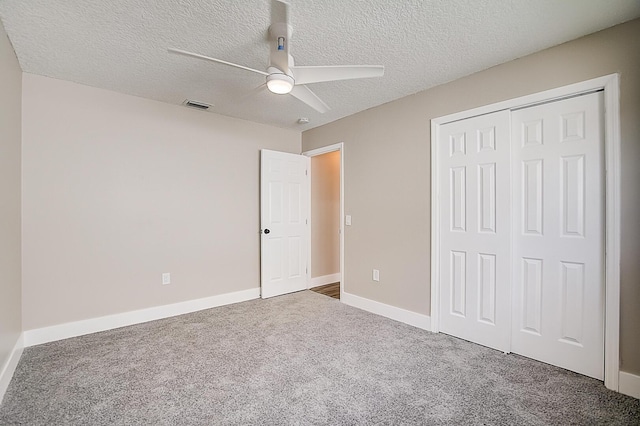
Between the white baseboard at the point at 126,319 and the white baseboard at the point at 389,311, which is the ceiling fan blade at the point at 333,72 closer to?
the white baseboard at the point at 389,311

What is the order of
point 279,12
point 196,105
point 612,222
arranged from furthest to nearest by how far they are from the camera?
point 196,105 < point 612,222 < point 279,12

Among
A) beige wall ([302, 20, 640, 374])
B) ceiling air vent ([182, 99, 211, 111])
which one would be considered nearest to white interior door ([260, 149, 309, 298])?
beige wall ([302, 20, 640, 374])

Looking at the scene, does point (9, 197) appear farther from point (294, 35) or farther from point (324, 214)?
point (324, 214)

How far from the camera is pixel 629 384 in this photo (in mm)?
1932

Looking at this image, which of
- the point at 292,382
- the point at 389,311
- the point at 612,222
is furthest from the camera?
the point at 389,311

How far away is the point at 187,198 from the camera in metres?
3.61

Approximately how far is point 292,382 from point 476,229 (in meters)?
2.02

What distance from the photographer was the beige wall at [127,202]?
9.04 feet

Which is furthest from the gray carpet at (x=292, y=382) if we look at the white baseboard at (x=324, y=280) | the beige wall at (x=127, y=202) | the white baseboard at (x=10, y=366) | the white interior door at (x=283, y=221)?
the white baseboard at (x=324, y=280)

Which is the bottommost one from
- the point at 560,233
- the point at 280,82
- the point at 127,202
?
the point at 560,233

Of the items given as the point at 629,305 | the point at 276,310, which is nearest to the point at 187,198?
the point at 276,310

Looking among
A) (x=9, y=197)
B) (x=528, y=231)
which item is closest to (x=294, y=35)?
(x=528, y=231)

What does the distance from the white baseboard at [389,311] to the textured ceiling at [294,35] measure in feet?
7.75

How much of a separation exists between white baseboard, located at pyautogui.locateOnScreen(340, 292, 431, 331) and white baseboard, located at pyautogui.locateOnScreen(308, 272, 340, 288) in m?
0.89
